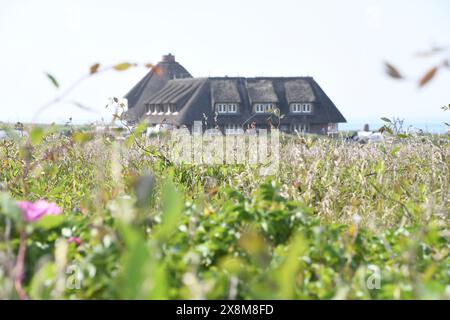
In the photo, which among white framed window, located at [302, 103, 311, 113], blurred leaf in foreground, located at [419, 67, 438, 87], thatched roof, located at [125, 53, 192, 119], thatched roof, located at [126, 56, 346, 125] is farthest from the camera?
thatched roof, located at [125, 53, 192, 119]

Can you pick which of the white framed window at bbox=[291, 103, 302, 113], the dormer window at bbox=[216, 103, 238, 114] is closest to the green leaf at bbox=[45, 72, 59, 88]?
the dormer window at bbox=[216, 103, 238, 114]

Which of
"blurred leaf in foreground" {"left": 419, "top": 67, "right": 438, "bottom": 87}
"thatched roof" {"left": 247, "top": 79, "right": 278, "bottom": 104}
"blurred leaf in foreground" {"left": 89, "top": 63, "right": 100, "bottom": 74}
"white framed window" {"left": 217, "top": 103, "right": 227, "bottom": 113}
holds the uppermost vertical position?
"thatched roof" {"left": 247, "top": 79, "right": 278, "bottom": 104}

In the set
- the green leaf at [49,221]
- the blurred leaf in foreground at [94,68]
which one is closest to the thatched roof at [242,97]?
the blurred leaf in foreground at [94,68]

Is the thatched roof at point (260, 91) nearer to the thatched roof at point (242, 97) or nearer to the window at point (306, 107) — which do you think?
the thatched roof at point (242, 97)

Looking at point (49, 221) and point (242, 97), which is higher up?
point (242, 97)

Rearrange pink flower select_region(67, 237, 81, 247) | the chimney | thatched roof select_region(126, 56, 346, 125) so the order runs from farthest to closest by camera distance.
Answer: the chimney < thatched roof select_region(126, 56, 346, 125) < pink flower select_region(67, 237, 81, 247)

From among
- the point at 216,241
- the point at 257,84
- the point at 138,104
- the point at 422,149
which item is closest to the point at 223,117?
the point at 257,84

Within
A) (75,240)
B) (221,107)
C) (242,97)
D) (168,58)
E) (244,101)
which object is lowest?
(75,240)

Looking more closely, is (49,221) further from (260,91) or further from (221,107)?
(260,91)

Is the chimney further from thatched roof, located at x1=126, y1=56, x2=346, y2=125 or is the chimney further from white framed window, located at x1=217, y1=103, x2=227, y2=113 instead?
white framed window, located at x1=217, y1=103, x2=227, y2=113

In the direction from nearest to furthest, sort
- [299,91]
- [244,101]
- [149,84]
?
[244,101]
[299,91]
[149,84]

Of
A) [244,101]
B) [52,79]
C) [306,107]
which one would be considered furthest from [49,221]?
[306,107]

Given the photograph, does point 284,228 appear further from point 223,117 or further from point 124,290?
point 223,117

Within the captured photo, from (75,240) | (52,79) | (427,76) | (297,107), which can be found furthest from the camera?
(297,107)
